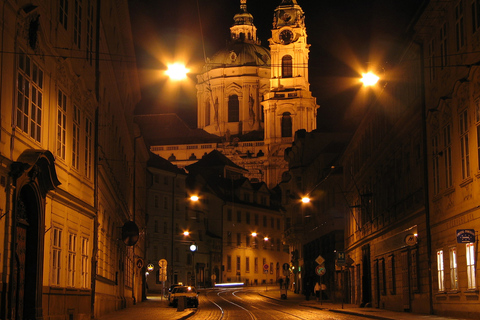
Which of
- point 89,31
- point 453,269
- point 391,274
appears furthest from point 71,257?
point 391,274

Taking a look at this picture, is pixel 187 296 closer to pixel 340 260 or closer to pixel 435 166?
pixel 340 260

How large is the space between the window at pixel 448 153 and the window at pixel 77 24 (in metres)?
11.8

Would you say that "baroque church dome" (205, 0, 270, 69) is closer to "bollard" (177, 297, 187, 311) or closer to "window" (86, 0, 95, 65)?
"bollard" (177, 297, 187, 311)

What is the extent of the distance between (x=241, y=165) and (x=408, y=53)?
111081mm

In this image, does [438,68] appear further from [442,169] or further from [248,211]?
[248,211]

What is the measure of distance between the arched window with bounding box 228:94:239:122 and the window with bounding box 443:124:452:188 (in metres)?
125

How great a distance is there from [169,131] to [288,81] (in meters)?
32.5

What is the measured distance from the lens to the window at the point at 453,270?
81.6 feet

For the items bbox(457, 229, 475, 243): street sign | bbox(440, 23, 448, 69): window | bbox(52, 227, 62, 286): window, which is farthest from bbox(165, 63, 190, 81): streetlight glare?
bbox(457, 229, 475, 243): street sign

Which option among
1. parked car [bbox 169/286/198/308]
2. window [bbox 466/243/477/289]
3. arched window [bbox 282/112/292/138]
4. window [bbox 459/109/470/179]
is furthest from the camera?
arched window [bbox 282/112/292/138]

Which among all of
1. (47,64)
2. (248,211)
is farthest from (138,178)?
(248,211)

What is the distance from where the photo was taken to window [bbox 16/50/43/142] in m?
16.8

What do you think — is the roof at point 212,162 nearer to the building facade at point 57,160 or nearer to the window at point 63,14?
the building facade at point 57,160

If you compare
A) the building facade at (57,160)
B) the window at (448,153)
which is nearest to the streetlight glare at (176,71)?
the building facade at (57,160)
